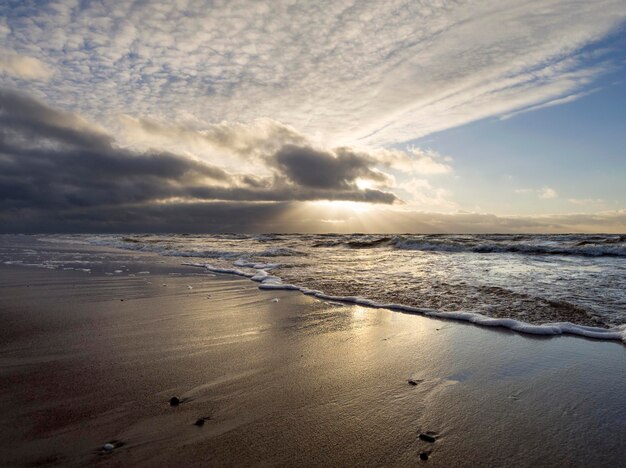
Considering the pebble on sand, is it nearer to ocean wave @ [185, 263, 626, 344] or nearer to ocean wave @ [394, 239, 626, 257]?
ocean wave @ [185, 263, 626, 344]

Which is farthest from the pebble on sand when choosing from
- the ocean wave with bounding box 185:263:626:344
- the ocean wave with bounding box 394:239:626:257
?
the ocean wave with bounding box 394:239:626:257

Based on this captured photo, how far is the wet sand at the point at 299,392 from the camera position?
2.59 m

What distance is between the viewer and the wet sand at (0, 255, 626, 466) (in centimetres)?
259

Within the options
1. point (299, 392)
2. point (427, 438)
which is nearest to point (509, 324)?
point (427, 438)

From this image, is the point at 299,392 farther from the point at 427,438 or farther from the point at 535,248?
the point at 535,248

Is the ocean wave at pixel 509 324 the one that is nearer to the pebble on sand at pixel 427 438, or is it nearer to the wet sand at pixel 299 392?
the wet sand at pixel 299 392

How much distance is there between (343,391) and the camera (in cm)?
360

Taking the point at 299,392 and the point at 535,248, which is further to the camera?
the point at 535,248

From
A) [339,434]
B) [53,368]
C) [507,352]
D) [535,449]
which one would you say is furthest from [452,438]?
[53,368]

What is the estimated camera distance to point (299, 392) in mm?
3582

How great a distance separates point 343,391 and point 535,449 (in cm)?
165

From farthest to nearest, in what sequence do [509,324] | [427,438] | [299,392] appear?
1. [509,324]
2. [299,392]
3. [427,438]

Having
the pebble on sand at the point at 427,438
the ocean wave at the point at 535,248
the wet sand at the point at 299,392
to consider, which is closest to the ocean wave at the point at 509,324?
the wet sand at the point at 299,392

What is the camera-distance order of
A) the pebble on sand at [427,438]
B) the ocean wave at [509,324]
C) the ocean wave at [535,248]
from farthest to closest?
the ocean wave at [535,248] → the ocean wave at [509,324] → the pebble on sand at [427,438]
